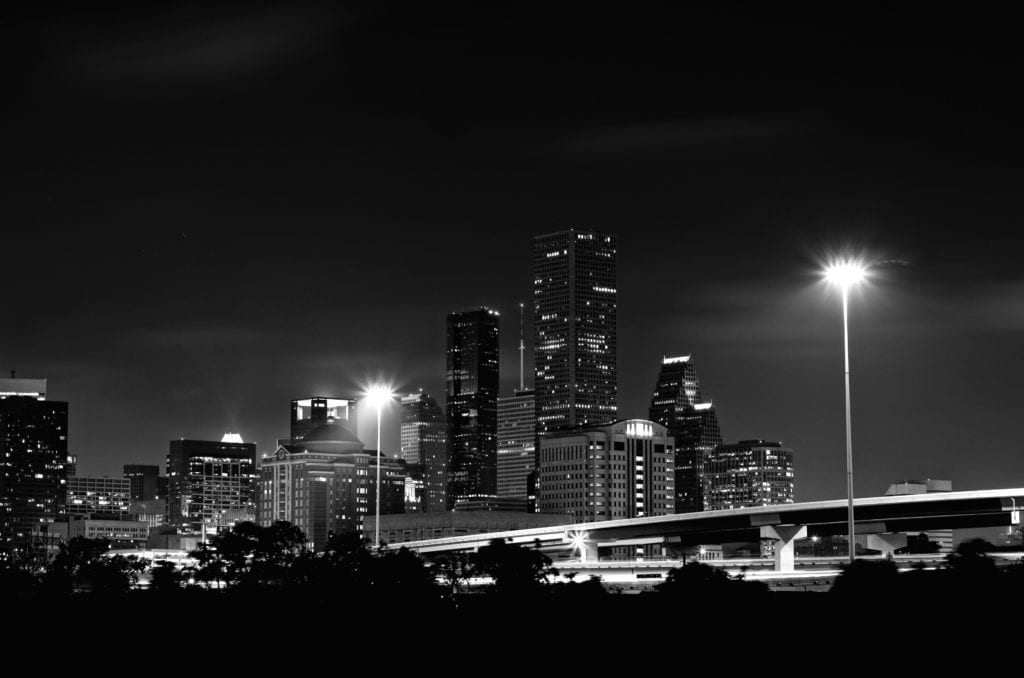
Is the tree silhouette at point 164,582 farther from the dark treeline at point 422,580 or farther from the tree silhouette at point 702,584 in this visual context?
the tree silhouette at point 702,584

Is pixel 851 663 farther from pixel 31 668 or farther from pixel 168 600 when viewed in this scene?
pixel 168 600

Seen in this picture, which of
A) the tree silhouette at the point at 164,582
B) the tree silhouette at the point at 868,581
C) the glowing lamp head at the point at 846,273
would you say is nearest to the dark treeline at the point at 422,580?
the tree silhouette at the point at 868,581

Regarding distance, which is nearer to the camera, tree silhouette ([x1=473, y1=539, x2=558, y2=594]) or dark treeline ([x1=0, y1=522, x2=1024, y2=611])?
dark treeline ([x1=0, y1=522, x2=1024, y2=611])

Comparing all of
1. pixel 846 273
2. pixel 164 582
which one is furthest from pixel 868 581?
pixel 164 582

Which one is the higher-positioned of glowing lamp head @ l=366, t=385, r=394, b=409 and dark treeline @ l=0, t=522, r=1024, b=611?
glowing lamp head @ l=366, t=385, r=394, b=409

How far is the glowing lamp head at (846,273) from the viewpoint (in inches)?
4710

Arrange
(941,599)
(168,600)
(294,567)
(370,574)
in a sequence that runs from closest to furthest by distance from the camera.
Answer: (941,599) → (168,600) → (370,574) → (294,567)

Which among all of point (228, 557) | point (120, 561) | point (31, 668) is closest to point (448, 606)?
point (31, 668)

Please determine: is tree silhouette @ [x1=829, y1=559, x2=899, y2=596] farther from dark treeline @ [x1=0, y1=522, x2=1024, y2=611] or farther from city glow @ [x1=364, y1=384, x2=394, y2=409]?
city glow @ [x1=364, y1=384, x2=394, y2=409]

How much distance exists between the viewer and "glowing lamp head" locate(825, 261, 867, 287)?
392ft

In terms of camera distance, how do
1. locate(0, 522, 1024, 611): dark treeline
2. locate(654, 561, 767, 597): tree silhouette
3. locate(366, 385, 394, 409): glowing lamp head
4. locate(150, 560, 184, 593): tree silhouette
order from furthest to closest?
locate(366, 385, 394, 409): glowing lamp head
locate(150, 560, 184, 593): tree silhouette
locate(654, 561, 767, 597): tree silhouette
locate(0, 522, 1024, 611): dark treeline

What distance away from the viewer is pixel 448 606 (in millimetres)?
110062

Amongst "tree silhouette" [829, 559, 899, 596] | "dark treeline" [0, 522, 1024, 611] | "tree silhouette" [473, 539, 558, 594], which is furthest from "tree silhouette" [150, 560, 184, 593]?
"tree silhouette" [829, 559, 899, 596]

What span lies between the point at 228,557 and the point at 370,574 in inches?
2138
